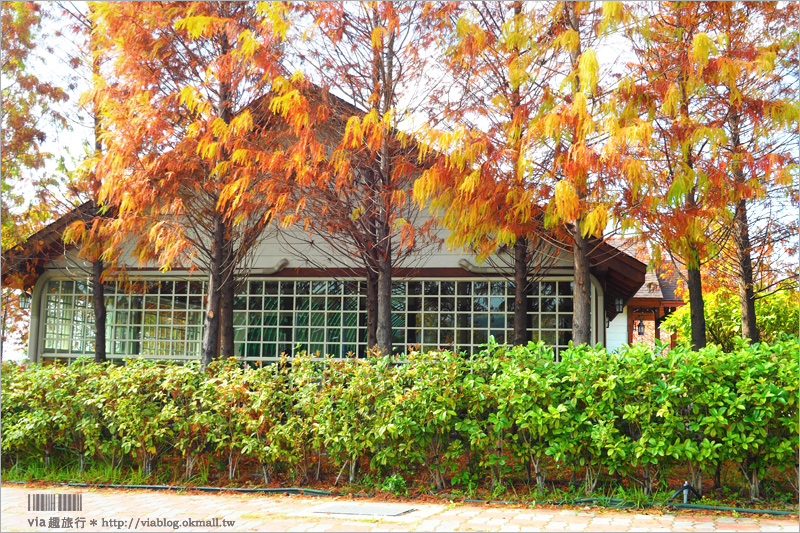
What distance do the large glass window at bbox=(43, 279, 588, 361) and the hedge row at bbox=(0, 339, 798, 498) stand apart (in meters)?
2.96

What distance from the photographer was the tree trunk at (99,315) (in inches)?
392

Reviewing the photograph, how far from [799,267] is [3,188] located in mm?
12492

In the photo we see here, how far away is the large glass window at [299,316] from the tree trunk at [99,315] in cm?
66

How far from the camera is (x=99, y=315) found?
10109mm

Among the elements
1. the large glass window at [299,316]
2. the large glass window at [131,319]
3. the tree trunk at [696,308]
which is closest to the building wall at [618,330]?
the large glass window at [299,316]

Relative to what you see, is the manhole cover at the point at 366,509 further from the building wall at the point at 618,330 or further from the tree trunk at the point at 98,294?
the building wall at the point at 618,330

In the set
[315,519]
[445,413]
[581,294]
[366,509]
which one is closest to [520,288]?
[581,294]

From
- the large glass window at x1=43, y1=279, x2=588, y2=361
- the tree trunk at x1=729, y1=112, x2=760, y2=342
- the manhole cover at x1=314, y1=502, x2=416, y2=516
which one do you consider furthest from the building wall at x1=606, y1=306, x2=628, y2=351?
the manhole cover at x1=314, y1=502, x2=416, y2=516

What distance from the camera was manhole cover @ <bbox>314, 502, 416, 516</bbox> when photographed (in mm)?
5363

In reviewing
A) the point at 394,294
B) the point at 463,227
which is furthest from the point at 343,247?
the point at 463,227

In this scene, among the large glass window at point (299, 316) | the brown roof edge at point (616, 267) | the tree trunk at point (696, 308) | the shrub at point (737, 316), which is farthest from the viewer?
the shrub at point (737, 316)

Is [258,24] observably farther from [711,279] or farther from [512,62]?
[711,279]

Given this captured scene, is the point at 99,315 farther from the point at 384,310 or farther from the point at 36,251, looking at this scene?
the point at 384,310

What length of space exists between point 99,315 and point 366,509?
6.30m
